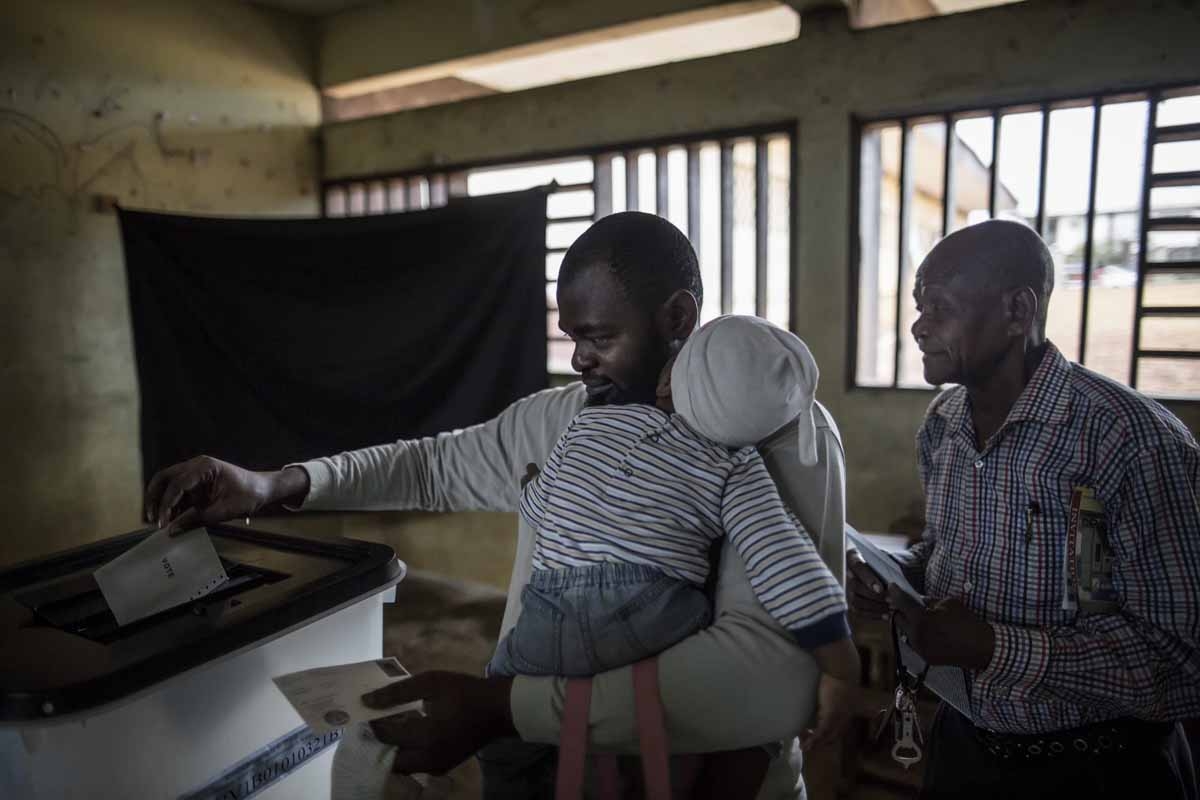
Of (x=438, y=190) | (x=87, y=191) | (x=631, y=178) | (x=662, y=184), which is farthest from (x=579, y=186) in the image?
(x=87, y=191)

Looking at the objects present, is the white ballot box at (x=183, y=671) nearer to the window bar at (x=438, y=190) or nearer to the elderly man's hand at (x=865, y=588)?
the elderly man's hand at (x=865, y=588)

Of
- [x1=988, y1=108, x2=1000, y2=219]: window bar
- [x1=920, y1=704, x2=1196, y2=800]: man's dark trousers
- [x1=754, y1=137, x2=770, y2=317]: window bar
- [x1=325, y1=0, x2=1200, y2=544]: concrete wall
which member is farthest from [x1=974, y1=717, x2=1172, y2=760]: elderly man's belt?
[x1=754, y1=137, x2=770, y2=317]: window bar

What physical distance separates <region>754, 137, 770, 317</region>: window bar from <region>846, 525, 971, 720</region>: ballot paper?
2122 millimetres

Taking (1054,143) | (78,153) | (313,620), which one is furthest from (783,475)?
(78,153)

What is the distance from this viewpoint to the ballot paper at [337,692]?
3.09ft

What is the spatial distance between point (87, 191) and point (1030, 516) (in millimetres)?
4101

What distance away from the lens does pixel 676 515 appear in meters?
1.03

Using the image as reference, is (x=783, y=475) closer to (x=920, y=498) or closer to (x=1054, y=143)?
(x=920, y=498)

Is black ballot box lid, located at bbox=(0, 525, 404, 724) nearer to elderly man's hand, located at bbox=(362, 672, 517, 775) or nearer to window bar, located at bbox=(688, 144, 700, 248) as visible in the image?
elderly man's hand, located at bbox=(362, 672, 517, 775)

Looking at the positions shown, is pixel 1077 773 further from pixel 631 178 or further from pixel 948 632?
pixel 631 178

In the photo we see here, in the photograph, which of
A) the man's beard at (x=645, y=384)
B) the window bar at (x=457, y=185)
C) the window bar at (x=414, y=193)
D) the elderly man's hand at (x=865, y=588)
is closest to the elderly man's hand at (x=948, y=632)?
the elderly man's hand at (x=865, y=588)

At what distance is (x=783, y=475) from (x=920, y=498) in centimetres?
230

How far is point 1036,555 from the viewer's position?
4.21ft

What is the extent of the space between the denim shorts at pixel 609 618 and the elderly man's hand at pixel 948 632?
0.43 m
